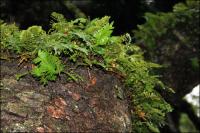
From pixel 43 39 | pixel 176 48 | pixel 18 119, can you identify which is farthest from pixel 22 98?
pixel 176 48

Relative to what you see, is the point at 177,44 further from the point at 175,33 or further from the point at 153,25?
the point at 153,25

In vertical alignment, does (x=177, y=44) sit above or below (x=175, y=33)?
below

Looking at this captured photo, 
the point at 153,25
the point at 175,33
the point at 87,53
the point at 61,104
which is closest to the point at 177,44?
the point at 175,33

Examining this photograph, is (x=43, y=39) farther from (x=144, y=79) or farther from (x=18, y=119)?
(x=144, y=79)

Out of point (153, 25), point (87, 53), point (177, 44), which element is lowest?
point (87, 53)

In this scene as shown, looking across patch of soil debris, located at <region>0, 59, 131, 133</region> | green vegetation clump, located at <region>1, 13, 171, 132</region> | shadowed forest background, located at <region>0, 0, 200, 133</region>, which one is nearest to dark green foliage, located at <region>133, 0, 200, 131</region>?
shadowed forest background, located at <region>0, 0, 200, 133</region>

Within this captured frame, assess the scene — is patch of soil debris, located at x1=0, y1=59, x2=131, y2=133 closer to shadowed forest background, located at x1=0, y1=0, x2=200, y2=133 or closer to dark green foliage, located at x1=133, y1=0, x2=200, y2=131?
shadowed forest background, located at x1=0, y1=0, x2=200, y2=133
